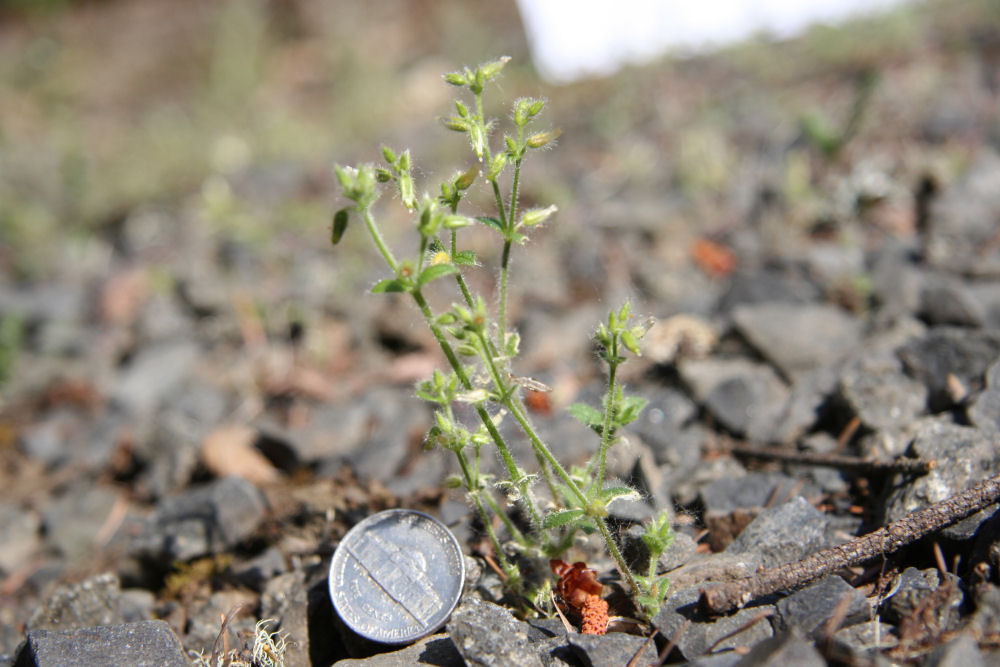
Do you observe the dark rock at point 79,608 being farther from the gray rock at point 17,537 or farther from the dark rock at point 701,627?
the dark rock at point 701,627

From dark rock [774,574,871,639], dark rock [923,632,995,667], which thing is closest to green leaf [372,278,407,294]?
dark rock [774,574,871,639]

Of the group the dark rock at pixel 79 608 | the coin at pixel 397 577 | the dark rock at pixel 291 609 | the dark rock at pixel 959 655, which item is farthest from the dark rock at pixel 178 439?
the dark rock at pixel 959 655

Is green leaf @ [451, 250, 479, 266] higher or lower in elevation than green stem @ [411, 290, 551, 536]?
higher

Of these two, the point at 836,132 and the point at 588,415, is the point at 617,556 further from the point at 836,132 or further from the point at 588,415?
A: the point at 836,132

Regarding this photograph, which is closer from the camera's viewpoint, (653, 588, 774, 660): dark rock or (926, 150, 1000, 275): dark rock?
(653, 588, 774, 660): dark rock

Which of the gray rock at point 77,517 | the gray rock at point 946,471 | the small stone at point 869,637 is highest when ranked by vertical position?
the gray rock at point 77,517

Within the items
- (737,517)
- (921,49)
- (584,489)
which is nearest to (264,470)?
(584,489)

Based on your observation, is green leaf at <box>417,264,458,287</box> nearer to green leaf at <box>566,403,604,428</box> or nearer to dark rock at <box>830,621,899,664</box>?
green leaf at <box>566,403,604,428</box>
